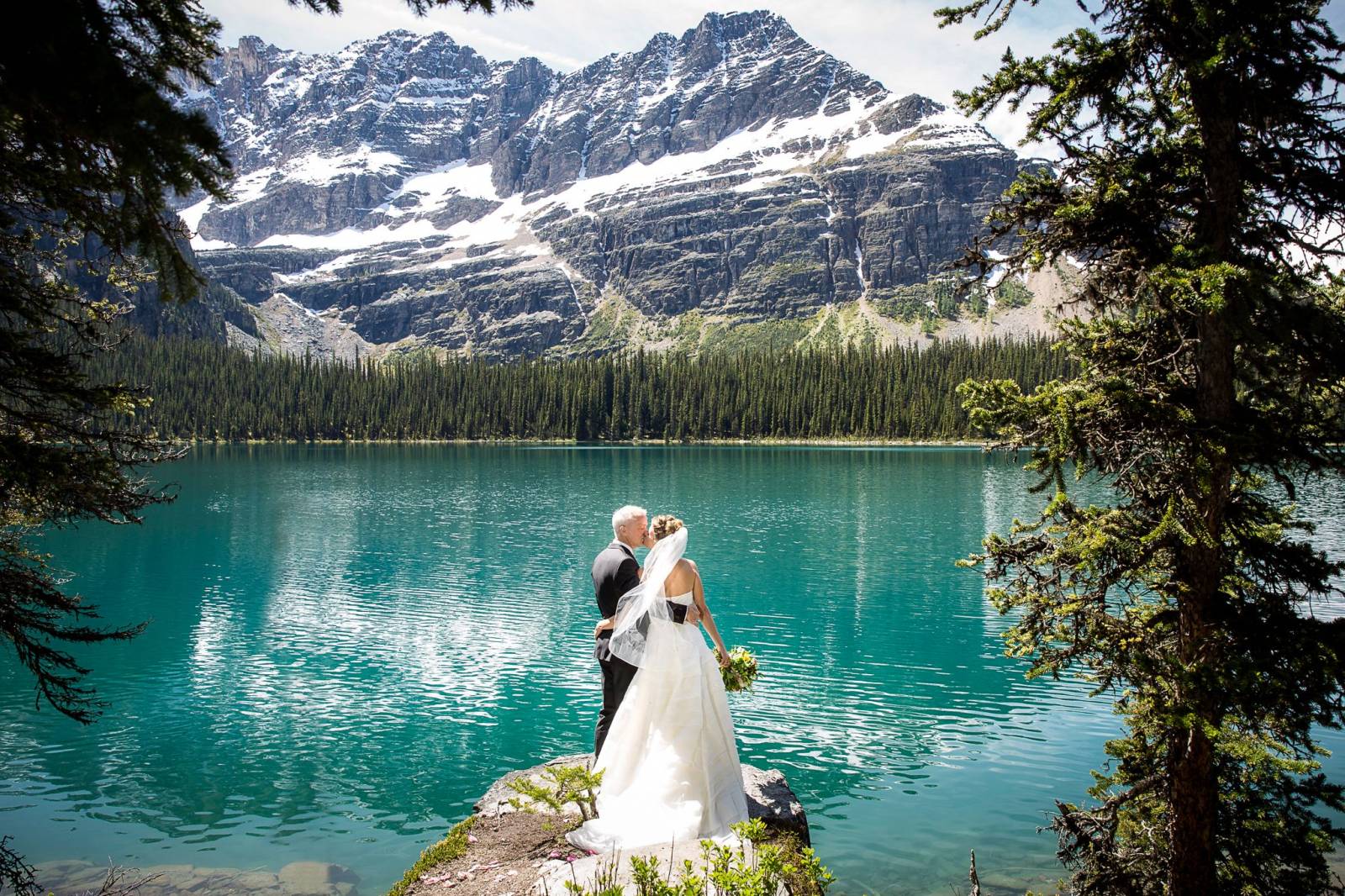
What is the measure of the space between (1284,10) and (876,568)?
2992cm

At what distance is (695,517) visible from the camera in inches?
2008

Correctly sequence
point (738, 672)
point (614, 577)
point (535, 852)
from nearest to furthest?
point (535, 852), point (614, 577), point (738, 672)

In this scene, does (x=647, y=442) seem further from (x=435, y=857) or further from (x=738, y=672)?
(x=435, y=857)

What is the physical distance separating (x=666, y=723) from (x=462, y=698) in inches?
498

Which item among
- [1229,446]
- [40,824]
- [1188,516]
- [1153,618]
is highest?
[1229,446]

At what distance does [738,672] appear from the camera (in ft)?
32.3

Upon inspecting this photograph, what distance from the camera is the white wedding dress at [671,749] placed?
853 cm

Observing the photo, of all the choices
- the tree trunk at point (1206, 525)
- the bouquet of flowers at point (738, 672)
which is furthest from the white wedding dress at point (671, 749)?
the tree trunk at point (1206, 525)

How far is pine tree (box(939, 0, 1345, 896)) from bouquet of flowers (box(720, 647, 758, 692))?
3.01 meters

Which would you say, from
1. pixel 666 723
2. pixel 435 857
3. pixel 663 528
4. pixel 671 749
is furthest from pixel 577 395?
pixel 671 749

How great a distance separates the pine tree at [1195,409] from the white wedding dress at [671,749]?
320cm

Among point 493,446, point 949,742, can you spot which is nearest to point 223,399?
point 493,446

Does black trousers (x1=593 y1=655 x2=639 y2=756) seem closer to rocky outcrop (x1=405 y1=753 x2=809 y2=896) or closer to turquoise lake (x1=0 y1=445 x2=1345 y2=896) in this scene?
rocky outcrop (x1=405 y1=753 x2=809 y2=896)

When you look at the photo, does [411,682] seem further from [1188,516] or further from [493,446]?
[493,446]
